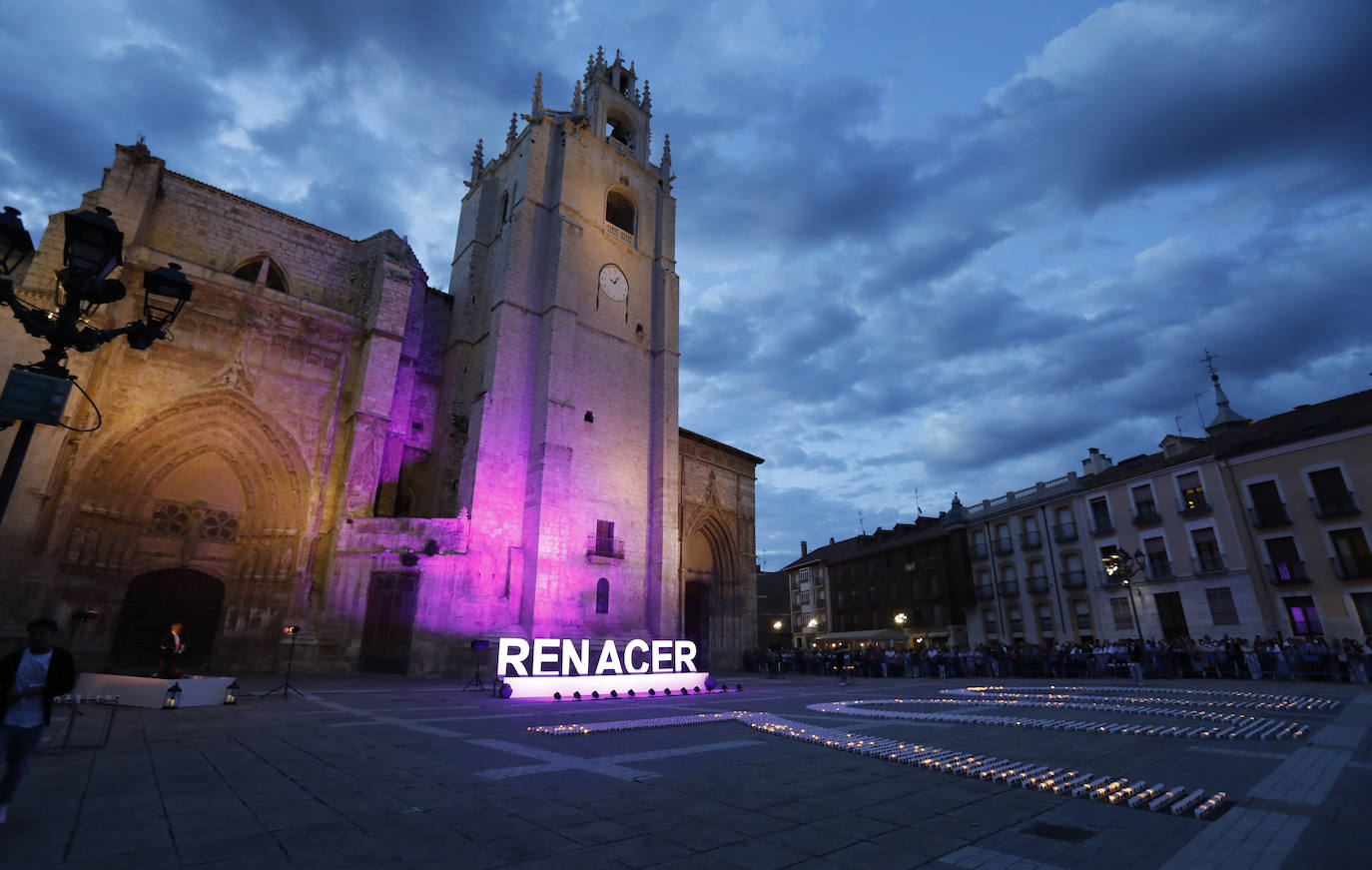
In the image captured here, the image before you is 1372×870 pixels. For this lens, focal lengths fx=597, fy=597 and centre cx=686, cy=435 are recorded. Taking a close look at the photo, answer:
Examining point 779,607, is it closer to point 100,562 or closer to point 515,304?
point 515,304

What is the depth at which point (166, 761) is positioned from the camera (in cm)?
551

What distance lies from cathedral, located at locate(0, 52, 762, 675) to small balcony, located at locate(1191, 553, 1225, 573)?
20.4 metres

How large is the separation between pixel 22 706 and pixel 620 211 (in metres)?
28.6

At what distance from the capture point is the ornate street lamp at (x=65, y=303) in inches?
181

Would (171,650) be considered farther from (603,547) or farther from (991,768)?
(603,547)

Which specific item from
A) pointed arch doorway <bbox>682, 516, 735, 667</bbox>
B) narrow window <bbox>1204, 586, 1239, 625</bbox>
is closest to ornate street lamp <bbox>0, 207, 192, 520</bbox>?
pointed arch doorway <bbox>682, 516, 735, 667</bbox>

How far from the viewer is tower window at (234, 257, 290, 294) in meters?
21.1

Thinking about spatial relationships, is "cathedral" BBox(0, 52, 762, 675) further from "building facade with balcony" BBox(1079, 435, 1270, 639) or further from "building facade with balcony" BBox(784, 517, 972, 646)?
"building facade with balcony" BBox(1079, 435, 1270, 639)

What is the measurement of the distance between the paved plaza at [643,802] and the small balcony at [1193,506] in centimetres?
2099

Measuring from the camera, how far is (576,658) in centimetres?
1412

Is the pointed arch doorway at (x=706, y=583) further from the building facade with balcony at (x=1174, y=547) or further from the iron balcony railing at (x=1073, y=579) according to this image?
the building facade with balcony at (x=1174, y=547)

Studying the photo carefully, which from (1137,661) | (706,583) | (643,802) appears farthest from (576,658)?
(1137,661)

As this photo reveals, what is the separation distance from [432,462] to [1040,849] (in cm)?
2340

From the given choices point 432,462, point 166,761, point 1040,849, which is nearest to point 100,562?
point 432,462
